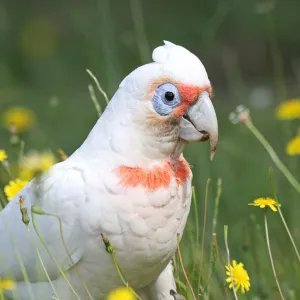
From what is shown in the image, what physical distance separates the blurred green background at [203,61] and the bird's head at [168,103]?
940 mm

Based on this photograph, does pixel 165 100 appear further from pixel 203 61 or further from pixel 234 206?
pixel 203 61

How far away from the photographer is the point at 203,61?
691 centimetres

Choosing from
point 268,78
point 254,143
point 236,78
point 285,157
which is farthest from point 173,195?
point 268,78

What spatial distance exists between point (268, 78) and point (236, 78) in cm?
79

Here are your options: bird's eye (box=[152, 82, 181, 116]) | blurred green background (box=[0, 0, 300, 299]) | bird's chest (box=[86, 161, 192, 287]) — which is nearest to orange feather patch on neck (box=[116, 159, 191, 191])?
bird's chest (box=[86, 161, 192, 287])

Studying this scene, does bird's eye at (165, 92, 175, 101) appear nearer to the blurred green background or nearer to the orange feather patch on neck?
the orange feather patch on neck

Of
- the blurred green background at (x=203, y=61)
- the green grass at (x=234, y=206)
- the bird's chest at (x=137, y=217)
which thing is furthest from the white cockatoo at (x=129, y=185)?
the blurred green background at (x=203, y=61)

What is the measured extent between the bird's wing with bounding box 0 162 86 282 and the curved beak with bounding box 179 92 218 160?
0.25 metres

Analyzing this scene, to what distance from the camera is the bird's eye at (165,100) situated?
1838 mm

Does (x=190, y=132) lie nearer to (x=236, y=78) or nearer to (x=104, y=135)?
(x=104, y=135)

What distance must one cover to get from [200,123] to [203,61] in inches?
202

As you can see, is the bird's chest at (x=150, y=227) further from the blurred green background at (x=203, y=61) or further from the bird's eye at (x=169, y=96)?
the blurred green background at (x=203, y=61)

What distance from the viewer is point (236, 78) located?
6.28 m

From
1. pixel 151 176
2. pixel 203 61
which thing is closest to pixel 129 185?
pixel 151 176
